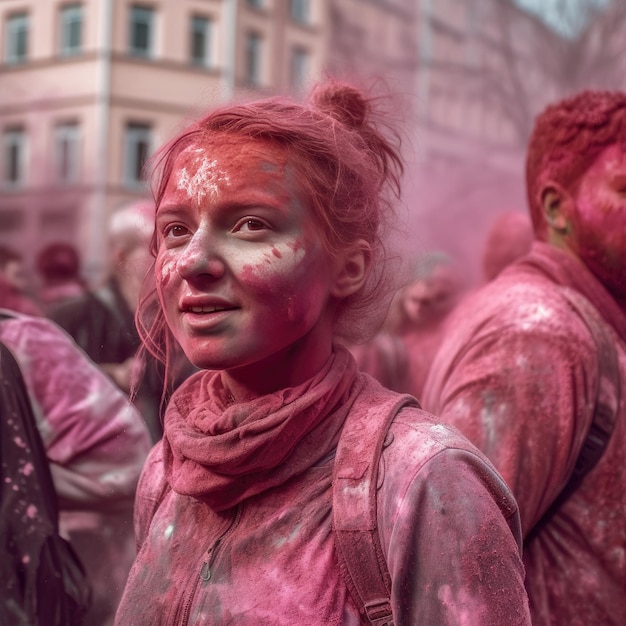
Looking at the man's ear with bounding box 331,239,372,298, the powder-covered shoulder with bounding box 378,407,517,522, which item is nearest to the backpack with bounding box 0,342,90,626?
the man's ear with bounding box 331,239,372,298

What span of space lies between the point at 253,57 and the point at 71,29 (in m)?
3.55

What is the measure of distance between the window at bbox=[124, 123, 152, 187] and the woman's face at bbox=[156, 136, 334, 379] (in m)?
5.99

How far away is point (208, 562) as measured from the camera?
1.93m

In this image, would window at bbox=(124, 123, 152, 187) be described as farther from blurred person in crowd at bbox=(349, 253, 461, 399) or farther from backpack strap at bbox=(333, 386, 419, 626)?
backpack strap at bbox=(333, 386, 419, 626)

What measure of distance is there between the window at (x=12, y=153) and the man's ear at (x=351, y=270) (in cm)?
703

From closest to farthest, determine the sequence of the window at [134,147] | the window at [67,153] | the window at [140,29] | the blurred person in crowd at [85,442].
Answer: the blurred person in crowd at [85,442] → the window at [140,29] → the window at [134,147] → the window at [67,153]

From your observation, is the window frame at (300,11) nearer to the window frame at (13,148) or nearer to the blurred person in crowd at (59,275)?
the window frame at (13,148)

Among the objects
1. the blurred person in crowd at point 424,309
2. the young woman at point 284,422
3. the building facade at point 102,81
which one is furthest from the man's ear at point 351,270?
the building facade at point 102,81

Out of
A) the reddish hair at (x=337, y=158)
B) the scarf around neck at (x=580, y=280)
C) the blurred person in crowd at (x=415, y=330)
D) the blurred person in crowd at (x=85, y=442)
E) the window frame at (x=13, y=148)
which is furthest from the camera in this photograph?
the window frame at (x=13, y=148)

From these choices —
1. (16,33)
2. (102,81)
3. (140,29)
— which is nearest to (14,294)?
(16,33)

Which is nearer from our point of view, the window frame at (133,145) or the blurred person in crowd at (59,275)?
the blurred person in crowd at (59,275)

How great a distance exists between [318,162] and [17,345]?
1.51 m

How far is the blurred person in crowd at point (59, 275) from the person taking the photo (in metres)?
5.23

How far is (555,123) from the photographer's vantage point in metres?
3.06
